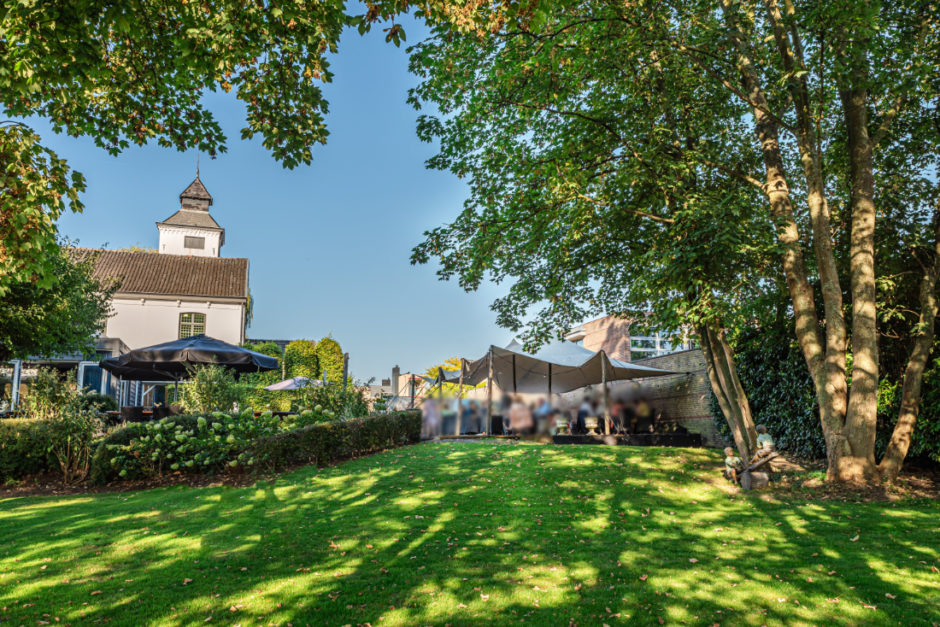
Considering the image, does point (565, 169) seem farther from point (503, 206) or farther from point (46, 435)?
point (46, 435)

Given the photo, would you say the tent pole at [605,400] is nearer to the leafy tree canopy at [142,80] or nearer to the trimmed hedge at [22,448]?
the leafy tree canopy at [142,80]

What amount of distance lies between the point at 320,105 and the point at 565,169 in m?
4.56

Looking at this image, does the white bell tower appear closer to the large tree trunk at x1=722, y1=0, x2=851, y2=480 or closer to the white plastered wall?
the white plastered wall

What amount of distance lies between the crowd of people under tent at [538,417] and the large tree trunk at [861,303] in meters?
6.69

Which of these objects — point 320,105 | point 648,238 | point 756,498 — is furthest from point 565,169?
point 756,498

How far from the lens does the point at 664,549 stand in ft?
19.1

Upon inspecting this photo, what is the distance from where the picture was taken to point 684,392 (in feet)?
54.6

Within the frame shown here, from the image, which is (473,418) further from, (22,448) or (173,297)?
(173,297)

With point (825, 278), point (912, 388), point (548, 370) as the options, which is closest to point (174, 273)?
point (548, 370)

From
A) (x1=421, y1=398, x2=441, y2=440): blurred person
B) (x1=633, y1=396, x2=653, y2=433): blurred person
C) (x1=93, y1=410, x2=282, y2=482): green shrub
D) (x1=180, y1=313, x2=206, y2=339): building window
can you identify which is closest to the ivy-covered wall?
(x1=633, y1=396, x2=653, y2=433): blurred person

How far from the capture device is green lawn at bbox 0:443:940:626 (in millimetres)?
4242

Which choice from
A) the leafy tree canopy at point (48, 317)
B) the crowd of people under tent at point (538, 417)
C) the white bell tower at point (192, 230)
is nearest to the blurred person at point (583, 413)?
the crowd of people under tent at point (538, 417)

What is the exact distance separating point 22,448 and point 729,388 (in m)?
11.7

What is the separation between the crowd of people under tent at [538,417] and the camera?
1539 centimetres
